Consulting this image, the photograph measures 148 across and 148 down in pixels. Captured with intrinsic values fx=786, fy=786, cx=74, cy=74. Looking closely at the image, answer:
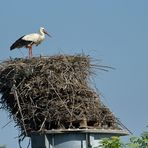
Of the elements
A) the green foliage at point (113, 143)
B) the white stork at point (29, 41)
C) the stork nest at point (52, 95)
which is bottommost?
the green foliage at point (113, 143)

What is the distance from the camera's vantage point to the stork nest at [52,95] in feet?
49.3

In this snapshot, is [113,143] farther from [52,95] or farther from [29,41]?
[29,41]

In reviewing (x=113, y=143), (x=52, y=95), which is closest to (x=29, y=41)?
(x=52, y=95)

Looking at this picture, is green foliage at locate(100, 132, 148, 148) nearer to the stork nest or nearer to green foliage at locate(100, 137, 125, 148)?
Answer: green foliage at locate(100, 137, 125, 148)

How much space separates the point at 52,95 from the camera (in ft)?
50.4

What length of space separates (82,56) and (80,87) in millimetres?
993

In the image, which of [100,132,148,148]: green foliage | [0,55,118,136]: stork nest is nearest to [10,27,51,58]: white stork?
[0,55,118,136]: stork nest

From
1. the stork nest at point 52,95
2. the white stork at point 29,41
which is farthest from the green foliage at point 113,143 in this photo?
the white stork at point 29,41

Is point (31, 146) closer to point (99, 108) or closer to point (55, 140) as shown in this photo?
point (55, 140)

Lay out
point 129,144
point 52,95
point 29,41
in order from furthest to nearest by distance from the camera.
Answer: point 29,41 < point 52,95 < point 129,144

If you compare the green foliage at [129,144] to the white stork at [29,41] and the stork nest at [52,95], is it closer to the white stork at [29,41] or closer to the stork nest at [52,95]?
the stork nest at [52,95]

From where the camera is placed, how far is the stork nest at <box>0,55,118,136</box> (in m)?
15.0

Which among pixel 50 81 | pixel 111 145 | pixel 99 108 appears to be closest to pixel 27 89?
pixel 50 81

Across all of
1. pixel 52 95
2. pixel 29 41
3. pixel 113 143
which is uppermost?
pixel 29 41
